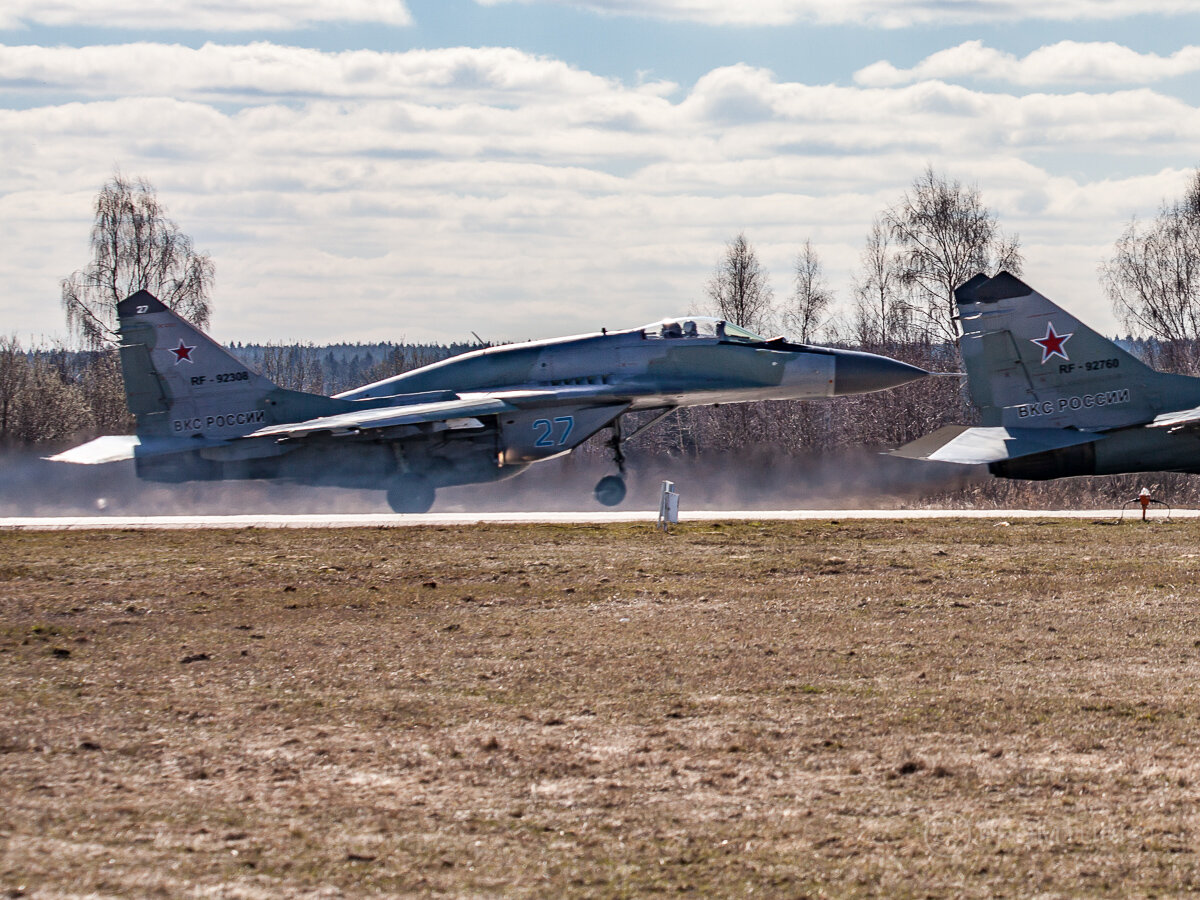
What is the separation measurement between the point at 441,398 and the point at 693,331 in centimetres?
541

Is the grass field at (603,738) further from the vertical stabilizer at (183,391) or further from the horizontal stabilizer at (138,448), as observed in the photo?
the vertical stabilizer at (183,391)

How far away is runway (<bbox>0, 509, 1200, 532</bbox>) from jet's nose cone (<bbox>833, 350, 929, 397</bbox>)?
322 cm

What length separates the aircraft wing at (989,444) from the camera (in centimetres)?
2130

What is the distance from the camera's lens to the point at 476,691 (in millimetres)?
9938

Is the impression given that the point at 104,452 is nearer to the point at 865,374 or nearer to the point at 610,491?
the point at 610,491

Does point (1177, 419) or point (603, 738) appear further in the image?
point (1177, 419)

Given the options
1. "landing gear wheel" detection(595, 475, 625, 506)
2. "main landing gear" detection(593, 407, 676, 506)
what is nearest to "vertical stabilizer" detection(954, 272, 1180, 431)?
"main landing gear" detection(593, 407, 676, 506)

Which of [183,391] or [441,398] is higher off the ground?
[183,391]

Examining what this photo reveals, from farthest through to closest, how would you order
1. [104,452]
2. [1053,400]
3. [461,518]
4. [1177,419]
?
1. [461,518]
2. [104,452]
3. [1053,400]
4. [1177,419]

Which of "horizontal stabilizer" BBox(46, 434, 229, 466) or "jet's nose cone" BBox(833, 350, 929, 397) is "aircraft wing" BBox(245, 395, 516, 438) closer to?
Result: "horizontal stabilizer" BBox(46, 434, 229, 466)

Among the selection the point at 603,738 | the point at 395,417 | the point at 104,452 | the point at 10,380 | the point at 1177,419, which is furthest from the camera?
the point at 10,380

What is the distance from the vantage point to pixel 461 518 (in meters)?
29.1

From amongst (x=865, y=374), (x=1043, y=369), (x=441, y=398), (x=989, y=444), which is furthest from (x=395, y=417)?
(x=1043, y=369)

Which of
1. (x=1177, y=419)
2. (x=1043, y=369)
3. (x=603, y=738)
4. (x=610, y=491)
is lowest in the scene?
(x=603, y=738)
